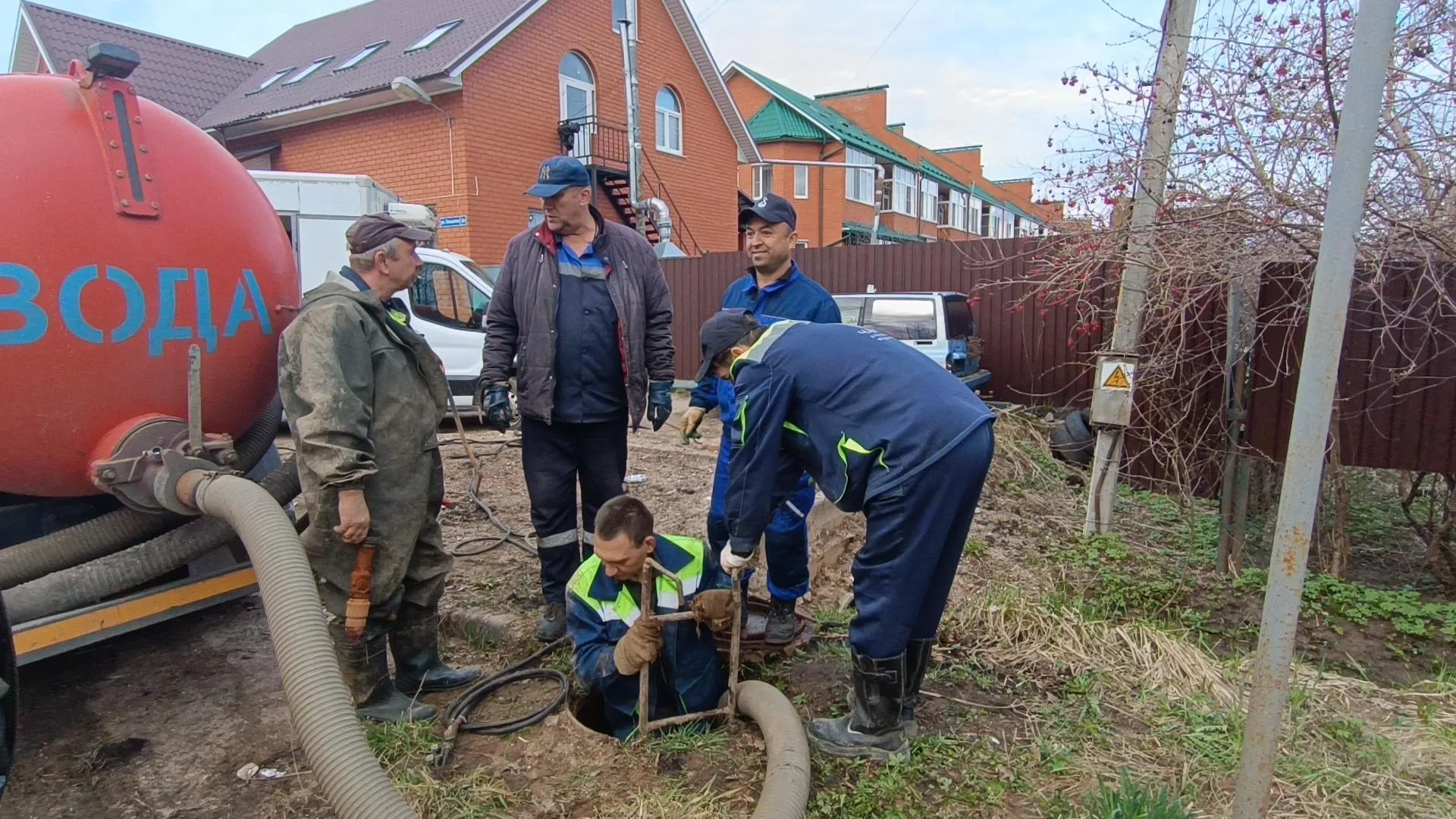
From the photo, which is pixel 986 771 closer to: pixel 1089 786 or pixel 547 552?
pixel 1089 786

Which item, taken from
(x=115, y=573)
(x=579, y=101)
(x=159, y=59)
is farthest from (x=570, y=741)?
(x=159, y=59)

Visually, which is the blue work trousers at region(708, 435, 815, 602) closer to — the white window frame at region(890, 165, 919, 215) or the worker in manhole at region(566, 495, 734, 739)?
the worker in manhole at region(566, 495, 734, 739)

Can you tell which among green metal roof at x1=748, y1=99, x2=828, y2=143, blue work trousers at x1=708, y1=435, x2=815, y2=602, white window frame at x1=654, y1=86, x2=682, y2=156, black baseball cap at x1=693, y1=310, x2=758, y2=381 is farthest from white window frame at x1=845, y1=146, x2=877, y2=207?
black baseball cap at x1=693, y1=310, x2=758, y2=381

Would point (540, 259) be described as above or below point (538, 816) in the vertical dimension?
above

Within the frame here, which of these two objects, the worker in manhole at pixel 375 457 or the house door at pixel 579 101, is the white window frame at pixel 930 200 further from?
the worker in manhole at pixel 375 457

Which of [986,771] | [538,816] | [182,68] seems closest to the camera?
[538,816]

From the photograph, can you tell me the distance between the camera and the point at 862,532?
16.9ft

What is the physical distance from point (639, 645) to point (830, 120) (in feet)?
93.2

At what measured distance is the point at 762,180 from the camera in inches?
1037

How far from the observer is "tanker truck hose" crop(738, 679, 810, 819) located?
223cm

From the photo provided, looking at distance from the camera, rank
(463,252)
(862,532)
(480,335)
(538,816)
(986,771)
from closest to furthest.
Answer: (538,816)
(986,771)
(862,532)
(480,335)
(463,252)

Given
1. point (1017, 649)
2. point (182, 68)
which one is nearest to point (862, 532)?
point (1017, 649)

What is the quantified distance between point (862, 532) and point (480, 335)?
17.8 feet

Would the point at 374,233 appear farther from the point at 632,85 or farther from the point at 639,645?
the point at 632,85
